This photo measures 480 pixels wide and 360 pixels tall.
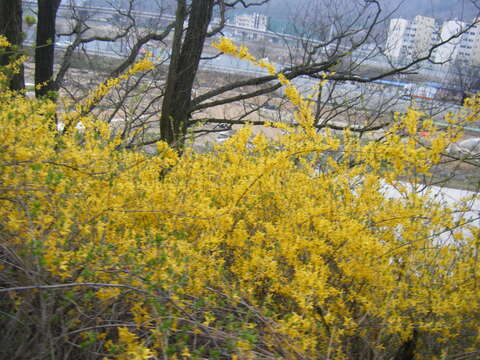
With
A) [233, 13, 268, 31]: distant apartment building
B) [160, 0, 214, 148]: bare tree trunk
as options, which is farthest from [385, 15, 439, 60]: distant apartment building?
[160, 0, 214, 148]: bare tree trunk

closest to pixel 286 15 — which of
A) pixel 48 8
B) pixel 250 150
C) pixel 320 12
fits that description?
pixel 320 12

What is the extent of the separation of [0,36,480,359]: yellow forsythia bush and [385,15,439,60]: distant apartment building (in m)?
6.47

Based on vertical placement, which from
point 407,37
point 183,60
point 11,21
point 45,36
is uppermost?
point 407,37

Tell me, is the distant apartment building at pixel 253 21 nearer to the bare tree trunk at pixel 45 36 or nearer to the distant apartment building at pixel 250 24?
the distant apartment building at pixel 250 24

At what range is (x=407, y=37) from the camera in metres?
9.60

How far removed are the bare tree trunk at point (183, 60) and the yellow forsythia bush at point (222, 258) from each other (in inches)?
76.9

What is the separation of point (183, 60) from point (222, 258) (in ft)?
11.0

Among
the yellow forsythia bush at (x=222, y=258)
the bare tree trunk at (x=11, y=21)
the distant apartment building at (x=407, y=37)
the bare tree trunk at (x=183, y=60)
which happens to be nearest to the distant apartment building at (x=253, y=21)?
the distant apartment building at (x=407, y=37)

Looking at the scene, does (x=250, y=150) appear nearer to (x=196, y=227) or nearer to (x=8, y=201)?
(x=196, y=227)

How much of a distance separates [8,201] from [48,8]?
213 inches

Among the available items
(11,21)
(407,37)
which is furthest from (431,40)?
(11,21)

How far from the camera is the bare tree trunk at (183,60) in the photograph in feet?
16.0

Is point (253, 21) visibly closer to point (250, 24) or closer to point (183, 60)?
point (250, 24)

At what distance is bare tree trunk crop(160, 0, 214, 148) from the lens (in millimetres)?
4887
